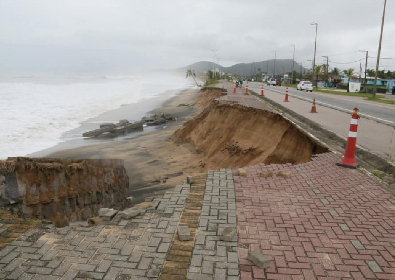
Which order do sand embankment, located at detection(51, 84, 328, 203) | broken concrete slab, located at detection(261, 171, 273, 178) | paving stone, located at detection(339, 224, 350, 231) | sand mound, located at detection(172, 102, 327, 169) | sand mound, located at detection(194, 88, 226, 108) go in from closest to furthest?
paving stone, located at detection(339, 224, 350, 231)
broken concrete slab, located at detection(261, 171, 273, 178)
sand mound, located at detection(172, 102, 327, 169)
sand embankment, located at detection(51, 84, 328, 203)
sand mound, located at detection(194, 88, 226, 108)

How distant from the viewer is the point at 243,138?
11578mm

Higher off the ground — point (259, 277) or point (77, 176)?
point (259, 277)

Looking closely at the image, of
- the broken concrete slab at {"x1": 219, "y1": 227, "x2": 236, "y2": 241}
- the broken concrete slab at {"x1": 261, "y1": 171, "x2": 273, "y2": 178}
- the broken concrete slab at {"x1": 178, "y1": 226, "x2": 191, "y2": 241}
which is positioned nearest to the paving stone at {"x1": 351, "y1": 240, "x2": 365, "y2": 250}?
the broken concrete slab at {"x1": 219, "y1": 227, "x2": 236, "y2": 241}

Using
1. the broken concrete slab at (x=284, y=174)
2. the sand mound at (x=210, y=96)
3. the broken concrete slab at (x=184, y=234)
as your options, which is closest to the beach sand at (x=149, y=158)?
the broken concrete slab at (x=284, y=174)

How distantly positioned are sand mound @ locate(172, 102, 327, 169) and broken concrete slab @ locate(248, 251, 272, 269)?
16.3 feet

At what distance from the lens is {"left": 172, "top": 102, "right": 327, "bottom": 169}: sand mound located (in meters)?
8.68

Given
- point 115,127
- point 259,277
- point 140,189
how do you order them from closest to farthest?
point 259,277 < point 140,189 < point 115,127

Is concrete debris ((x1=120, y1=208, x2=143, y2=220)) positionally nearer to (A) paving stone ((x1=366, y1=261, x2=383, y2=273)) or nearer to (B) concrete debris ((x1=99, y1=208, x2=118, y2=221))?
(B) concrete debris ((x1=99, y1=208, x2=118, y2=221))

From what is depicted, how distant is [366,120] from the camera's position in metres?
11.6

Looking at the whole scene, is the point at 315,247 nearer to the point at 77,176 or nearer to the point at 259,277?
the point at 259,277

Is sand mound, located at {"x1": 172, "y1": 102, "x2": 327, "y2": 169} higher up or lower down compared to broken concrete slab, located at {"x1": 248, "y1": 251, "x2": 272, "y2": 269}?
lower down

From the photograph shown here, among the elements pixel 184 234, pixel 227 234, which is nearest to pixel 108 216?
pixel 184 234

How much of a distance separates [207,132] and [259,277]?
10968 millimetres

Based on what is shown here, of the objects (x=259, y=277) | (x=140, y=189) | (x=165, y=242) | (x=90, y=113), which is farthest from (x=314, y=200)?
(x=90, y=113)
